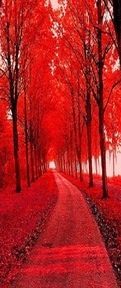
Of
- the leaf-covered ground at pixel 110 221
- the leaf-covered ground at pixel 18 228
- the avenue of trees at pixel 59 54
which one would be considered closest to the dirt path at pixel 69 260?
the leaf-covered ground at pixel 110 221

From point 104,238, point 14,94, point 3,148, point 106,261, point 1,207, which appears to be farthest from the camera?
point 3,148

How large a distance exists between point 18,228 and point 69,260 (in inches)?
182

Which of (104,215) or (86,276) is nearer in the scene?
(86,276)

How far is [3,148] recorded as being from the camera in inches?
1793

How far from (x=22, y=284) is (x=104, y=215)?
913cm

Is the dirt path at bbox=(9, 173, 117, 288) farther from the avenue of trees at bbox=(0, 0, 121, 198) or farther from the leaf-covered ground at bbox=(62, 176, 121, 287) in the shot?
the avenue of trees at bbox=(0, 0, 121, 198)

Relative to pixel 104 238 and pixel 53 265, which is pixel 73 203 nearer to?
pixel 104 238

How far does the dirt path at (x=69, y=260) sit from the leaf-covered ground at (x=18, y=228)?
338 millimetres

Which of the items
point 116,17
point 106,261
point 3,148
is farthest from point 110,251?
point 3,148

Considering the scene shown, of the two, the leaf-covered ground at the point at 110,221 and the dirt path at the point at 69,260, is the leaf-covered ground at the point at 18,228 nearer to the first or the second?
the dirt path at the point at 69,260

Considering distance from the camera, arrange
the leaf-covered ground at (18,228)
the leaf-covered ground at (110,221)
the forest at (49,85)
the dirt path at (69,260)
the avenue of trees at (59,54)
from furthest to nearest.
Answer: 1. the avenue of trees at (59,54)
2. the forest at (49,85)
3. the leaf-covered ground at (110,221)
4. the leaf-covered ground at (18,228)
5. the dirt path at (69,260)

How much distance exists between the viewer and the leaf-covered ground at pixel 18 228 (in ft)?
36.9

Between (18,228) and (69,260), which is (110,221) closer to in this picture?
(18,228)

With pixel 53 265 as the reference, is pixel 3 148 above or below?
above
